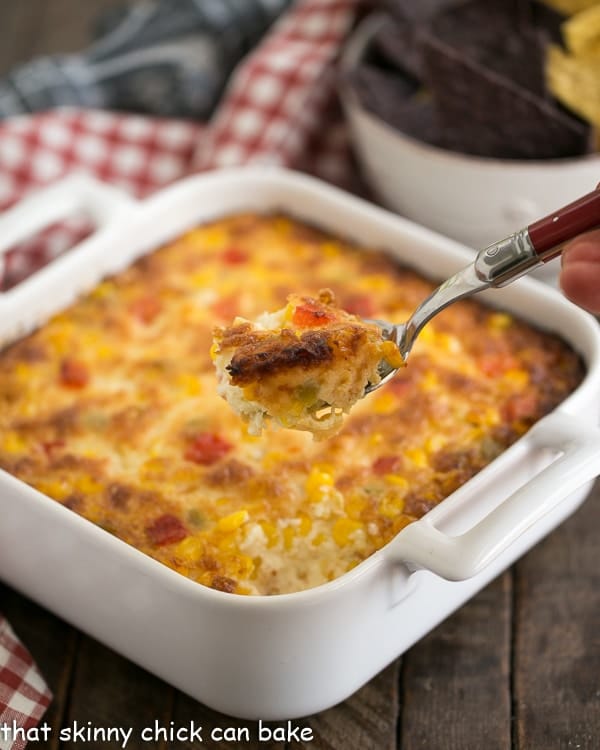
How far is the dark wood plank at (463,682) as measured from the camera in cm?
232

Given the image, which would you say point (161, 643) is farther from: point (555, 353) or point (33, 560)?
point (555, 353)

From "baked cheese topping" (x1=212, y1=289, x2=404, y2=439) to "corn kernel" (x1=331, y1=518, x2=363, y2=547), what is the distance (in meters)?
0.21

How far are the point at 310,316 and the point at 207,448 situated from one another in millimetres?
460

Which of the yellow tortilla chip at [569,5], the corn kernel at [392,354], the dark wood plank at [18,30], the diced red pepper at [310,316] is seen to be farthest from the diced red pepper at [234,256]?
the dark wood plank at [18,30]

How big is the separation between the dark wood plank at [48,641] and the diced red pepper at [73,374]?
0.48 m

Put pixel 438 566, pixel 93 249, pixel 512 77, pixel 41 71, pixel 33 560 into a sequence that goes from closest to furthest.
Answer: pixel 438 566, pixel 33 560, pixel 93 249, pixel 512 77, pixel 41 71

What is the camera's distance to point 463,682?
2.43m

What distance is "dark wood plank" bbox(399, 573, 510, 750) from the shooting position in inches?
91.4

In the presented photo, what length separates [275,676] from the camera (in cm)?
216

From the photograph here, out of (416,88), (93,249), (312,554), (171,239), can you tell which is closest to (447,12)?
(416,88)

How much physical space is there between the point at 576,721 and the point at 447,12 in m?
2.12

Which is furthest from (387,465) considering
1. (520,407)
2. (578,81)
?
(578,81)

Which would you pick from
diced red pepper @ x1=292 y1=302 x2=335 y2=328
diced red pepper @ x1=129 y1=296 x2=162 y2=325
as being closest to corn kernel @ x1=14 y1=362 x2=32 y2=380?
diced red pepper @ x1=129 y1=296 x2=162 y2=325

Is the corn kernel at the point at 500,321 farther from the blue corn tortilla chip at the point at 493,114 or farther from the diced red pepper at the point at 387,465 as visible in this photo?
the blue corn tortilla chip at the point at 493,114
